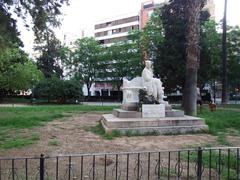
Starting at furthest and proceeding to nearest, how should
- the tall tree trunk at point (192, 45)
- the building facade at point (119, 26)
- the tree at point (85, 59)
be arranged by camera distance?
the building facade at point (119, 26)
the tree at point (85, 59)
the tall tree trunk at point (192, 45)

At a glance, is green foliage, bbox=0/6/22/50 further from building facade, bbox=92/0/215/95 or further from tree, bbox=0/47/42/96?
building facade, bbox=92/0/215/95

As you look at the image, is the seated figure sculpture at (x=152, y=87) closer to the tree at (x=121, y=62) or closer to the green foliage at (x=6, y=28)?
the green foliage at (x=6, y=28)

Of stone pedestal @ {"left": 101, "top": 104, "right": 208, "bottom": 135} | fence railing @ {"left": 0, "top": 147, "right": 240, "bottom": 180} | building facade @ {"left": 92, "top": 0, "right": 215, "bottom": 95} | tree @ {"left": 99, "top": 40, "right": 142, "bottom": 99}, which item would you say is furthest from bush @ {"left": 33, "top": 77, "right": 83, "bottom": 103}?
building facade @ {"left": 92, "top": 0, "right": 215, "bottom": 95}

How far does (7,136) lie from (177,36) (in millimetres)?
17844

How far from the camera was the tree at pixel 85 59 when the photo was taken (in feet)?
177

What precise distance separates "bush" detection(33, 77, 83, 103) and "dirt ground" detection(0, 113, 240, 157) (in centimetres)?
2633

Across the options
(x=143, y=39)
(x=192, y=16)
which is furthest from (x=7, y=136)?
(x=143, y=39)

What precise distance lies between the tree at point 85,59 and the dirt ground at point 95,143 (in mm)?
42257

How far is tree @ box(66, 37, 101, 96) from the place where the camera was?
5391 cm

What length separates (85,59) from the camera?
178 feet

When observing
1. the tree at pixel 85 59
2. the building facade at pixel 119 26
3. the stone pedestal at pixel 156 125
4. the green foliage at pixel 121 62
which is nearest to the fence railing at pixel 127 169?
the stone pedestal at pixel 156 125

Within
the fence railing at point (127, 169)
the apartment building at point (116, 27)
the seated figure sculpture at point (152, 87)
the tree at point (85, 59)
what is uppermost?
the apartment building at point (116, 27)

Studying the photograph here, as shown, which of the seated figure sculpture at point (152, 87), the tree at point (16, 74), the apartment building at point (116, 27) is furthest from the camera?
the apartment building at point (116, 27)

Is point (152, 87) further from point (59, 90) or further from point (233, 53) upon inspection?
point (59, 90)
